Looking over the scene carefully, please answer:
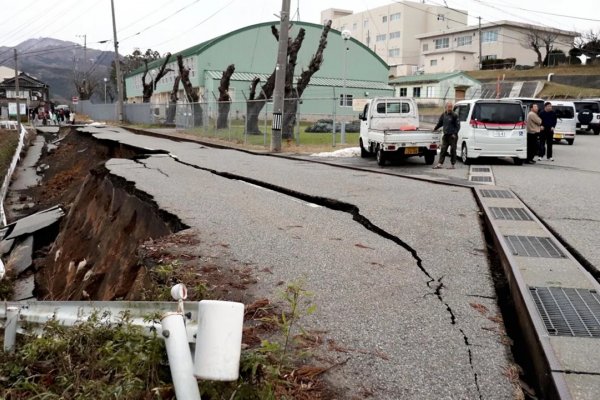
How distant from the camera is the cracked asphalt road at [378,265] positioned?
3.21m

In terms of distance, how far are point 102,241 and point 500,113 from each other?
1159cm

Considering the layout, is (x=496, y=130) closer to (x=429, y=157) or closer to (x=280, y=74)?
(x=429, y=157)

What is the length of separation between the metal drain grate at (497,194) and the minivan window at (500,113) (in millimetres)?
5666

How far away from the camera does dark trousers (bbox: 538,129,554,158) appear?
16.7m

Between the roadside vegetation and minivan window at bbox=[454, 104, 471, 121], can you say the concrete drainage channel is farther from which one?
minivan window at bbox=[454, 104, 471, 121]

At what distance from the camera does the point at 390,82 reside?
59.4 m

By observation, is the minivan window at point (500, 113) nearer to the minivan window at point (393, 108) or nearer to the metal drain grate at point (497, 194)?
the minivan window at point (393, 108)

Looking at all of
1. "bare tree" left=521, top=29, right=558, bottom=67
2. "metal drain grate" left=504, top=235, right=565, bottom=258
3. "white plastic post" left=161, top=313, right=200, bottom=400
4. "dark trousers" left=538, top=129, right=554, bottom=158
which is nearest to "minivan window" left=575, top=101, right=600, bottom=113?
"dark trousers" left=538, top=129, right=554, bottom=158

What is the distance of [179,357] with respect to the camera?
270cm

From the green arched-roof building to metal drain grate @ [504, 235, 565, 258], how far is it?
4016 centimetres

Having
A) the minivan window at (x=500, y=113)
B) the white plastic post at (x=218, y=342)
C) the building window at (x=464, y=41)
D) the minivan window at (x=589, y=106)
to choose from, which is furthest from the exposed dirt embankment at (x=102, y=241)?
the building window at (x=464, y=41)

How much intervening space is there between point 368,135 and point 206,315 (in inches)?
600

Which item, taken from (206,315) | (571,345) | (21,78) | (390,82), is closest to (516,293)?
(571,345)

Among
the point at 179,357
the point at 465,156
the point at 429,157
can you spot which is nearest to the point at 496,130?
the point at 465,156
